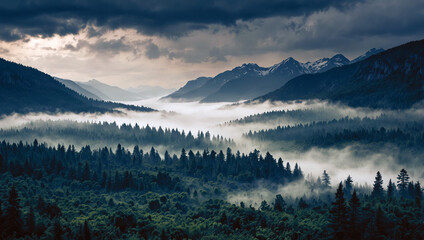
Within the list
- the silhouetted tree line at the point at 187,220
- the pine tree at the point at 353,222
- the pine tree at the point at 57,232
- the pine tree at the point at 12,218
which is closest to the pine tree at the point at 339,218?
the silhouetted tree line at the point at 187,220

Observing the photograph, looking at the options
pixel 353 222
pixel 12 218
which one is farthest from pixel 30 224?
pixel 353 222

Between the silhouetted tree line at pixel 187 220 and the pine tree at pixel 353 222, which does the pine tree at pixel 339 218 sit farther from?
the pine tree at pixel 353 222

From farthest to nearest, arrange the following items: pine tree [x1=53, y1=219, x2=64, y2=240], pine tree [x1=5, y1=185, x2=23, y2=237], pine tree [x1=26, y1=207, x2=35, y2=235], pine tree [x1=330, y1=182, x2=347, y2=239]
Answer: pine tree [x1=26, y1=207, x2=35, y2=235] < pine tree [x1=53, y1=219, x2=64, y2=240] < pine tree [x1=5, y1=185, x2=23, y2=237] < pine tree [x1=330, y1=182, x2=347, y2=239]

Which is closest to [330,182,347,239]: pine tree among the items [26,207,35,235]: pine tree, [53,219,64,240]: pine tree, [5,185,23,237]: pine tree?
[53,219,64,240]: pine tree

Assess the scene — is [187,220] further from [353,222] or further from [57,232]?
[353,222]

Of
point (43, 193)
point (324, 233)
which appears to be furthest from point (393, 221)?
point (43, 193)

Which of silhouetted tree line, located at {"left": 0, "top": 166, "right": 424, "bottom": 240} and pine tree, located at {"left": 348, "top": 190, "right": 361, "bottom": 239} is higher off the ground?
pine tree, located at {"left": 348, "top": 190, "right": 361, "bottom": 239}

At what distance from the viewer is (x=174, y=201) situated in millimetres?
191625

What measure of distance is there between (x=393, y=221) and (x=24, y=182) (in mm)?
175976

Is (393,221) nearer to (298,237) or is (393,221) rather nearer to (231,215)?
(298,237)

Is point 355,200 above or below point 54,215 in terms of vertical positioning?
above

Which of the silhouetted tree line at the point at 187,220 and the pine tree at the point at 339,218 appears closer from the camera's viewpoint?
the pine tree at the point at 339,218

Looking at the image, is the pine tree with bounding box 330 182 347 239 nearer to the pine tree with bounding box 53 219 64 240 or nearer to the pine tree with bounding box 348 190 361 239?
the pine tree with bounding box 348 190 361 239

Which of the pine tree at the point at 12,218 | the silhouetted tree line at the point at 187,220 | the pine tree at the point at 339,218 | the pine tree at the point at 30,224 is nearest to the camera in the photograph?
the pine tree at the point at 339,218
